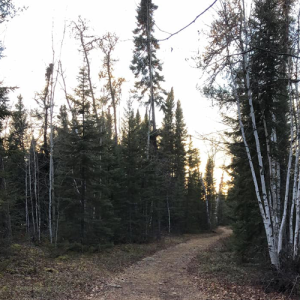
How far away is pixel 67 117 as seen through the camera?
1795cm

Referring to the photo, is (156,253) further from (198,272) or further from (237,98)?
(237,98)

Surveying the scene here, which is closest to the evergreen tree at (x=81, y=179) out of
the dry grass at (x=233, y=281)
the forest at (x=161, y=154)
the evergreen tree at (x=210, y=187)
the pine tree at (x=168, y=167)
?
the forest at (x=161, y=154)

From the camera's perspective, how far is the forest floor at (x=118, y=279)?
260 inches

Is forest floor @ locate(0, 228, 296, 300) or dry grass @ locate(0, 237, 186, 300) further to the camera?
forest floor @ locate(0, 228, 296, 300)

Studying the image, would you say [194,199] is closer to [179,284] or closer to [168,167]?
[168,167]

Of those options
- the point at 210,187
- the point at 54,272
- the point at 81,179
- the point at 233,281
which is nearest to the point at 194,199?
the point at 210,187

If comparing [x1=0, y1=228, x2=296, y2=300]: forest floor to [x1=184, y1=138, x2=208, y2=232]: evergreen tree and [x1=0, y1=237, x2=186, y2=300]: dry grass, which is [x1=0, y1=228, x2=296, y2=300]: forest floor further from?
[x1=184, y1=138, x2=208, y2=232]: evergreen tree

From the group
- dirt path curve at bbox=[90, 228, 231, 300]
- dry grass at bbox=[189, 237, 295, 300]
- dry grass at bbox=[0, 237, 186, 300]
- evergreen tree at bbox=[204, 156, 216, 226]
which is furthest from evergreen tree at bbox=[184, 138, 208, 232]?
dry grass at bbox=[189, 237, 295, 300]

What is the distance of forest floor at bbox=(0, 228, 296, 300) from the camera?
661cm

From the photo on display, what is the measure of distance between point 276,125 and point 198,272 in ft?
19.3

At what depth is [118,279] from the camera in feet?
28.2

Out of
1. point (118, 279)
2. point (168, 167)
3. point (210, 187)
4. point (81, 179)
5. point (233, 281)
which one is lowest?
point (118, 279)

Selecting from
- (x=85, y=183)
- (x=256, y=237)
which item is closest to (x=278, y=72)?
(x=256, y=237)

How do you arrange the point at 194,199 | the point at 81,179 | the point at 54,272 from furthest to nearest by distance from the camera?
the point at 194,199 < the point at 81,179 < the point at 54,272
